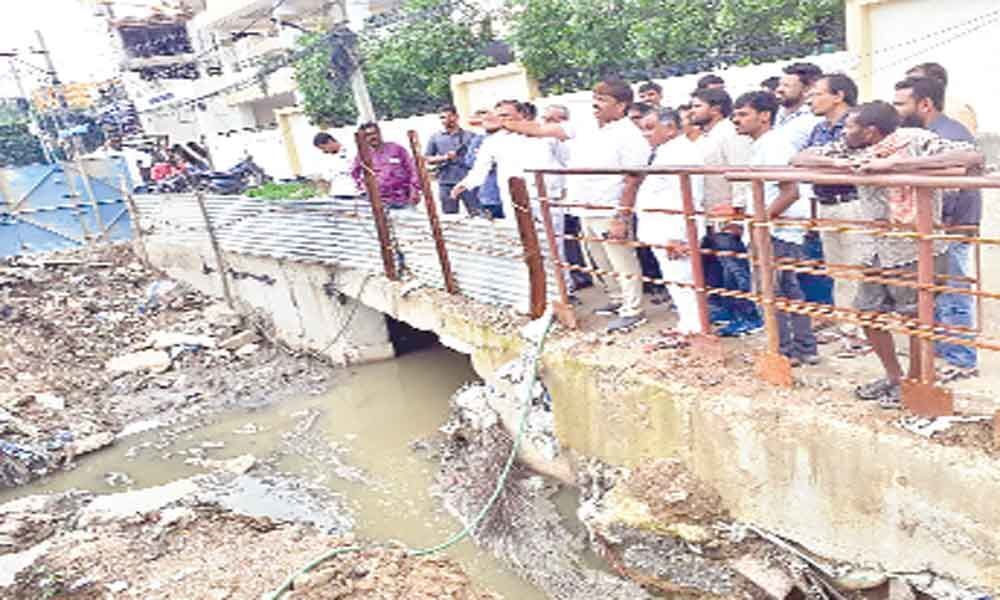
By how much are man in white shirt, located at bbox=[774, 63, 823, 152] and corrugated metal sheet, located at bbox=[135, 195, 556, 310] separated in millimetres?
1607

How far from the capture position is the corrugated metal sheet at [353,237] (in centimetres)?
552

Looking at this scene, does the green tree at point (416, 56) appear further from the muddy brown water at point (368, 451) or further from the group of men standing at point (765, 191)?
the group of men standing at point (765, 191)

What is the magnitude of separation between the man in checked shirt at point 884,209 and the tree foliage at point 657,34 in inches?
211

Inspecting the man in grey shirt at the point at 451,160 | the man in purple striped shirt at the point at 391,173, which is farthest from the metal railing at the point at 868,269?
the man in purple striped shirt at the point at 391,173

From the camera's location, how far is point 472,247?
574 cm

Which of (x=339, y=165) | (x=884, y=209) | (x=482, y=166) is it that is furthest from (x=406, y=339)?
(x=884, y=209)

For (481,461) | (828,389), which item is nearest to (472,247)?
(481,461)

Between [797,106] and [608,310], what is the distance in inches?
65.6

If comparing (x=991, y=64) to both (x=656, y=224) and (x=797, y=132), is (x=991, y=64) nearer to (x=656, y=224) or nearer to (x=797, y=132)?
(x=797, y=132)

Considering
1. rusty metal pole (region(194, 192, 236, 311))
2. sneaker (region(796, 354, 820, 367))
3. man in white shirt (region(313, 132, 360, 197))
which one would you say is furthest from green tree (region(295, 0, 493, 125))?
sneaker (region(796, 354, 820, 367))

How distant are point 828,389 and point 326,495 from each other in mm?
3846

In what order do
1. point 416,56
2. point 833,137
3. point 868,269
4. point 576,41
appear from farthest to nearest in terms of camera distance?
point 416,56 → point 576,41 → point 833,137 → point 868,269

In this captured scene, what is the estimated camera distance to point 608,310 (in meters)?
5.13

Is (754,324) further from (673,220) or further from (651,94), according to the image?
(651,94)
